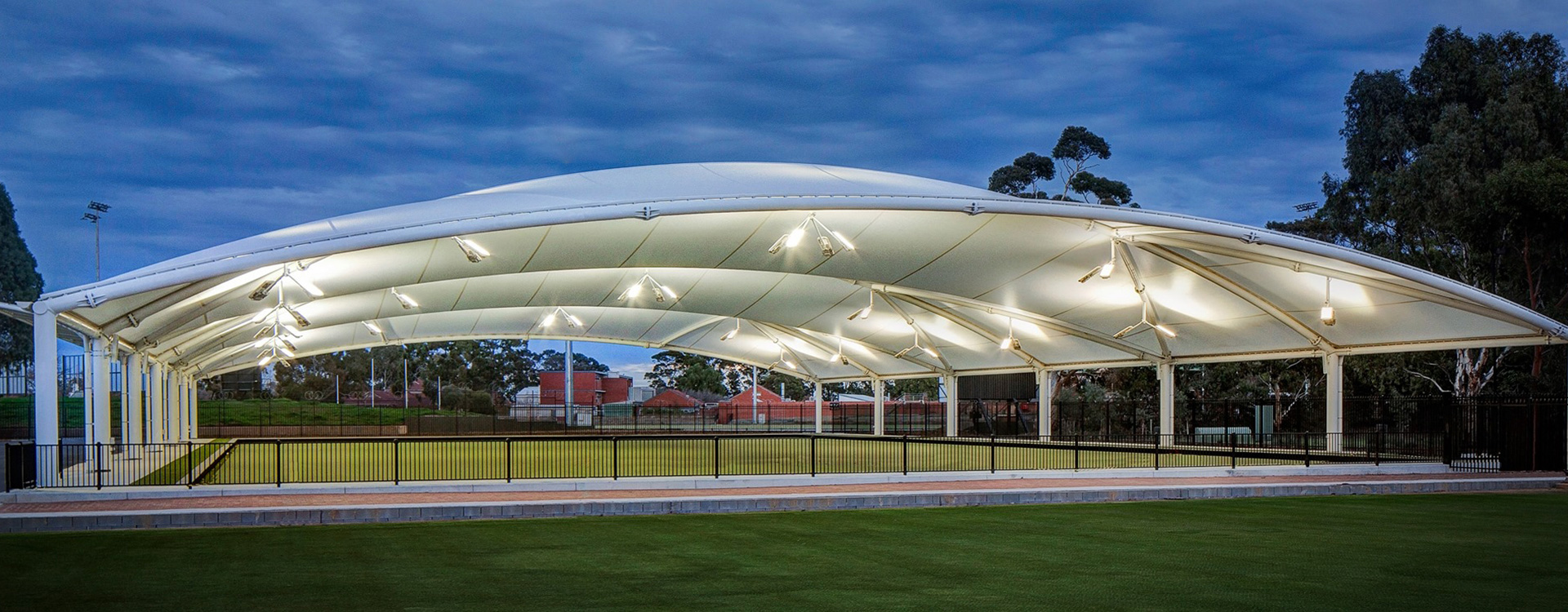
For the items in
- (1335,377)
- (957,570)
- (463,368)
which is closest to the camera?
(957,570)

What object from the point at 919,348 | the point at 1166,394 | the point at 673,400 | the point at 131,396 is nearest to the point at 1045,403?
the point at 919,348

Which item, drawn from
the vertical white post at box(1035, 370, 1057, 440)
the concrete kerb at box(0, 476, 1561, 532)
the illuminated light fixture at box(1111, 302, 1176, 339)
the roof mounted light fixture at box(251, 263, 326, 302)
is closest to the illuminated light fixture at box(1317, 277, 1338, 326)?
the illuminated light fixture at box(1111, 302, 1176, 339)

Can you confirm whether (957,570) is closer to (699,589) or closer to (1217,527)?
(699,589)

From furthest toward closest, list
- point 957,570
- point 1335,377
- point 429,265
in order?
point 1335,377 → point 429,265 → point 957,570

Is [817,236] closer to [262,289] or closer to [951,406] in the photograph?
[262,289]

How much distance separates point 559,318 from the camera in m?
43.7

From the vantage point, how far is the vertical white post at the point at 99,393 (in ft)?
74.6

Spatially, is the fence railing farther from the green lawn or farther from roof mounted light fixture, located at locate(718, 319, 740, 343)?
the green lawn

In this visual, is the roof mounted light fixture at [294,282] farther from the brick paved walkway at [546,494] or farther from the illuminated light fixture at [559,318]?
the illuminated light fixture at [559,318]

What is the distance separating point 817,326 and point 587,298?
29.8 feet

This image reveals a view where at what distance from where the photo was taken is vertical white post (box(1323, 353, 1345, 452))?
31219 mm

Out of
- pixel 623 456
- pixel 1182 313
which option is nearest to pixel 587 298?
pixel 623 456

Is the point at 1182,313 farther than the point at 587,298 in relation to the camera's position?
No

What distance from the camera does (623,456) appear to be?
1331 inches
